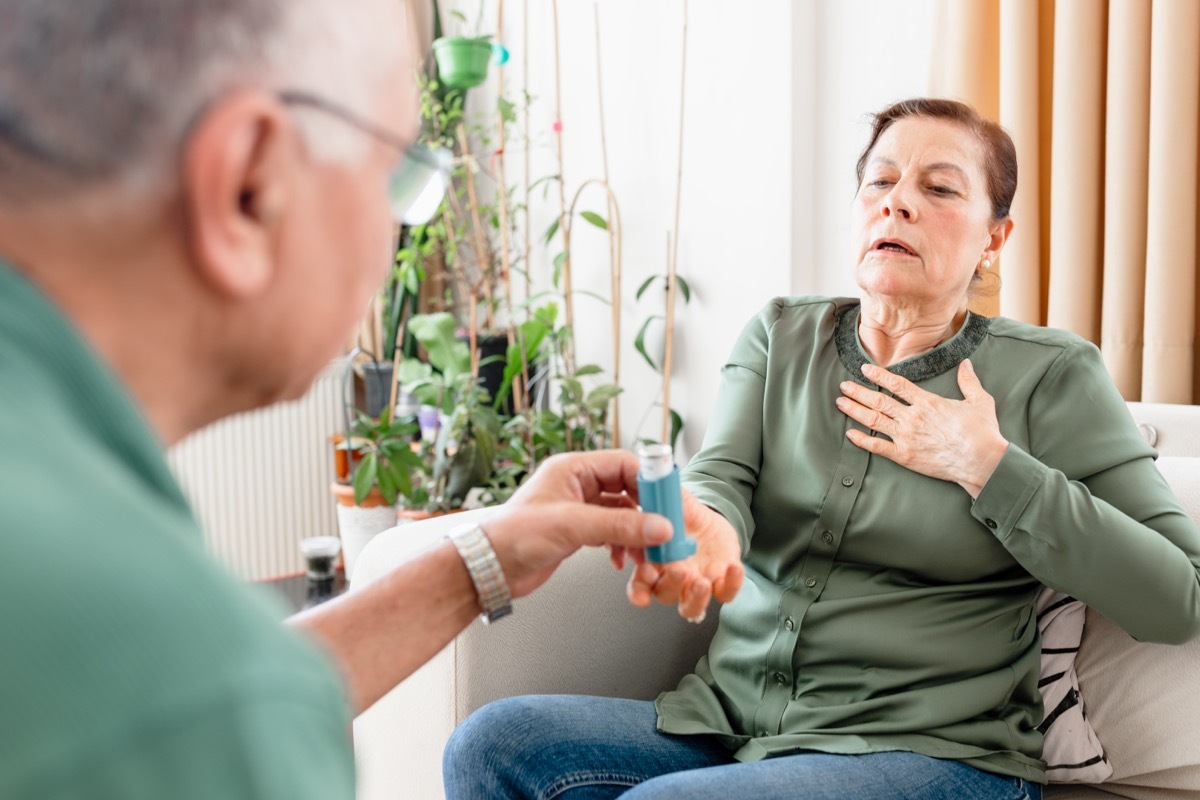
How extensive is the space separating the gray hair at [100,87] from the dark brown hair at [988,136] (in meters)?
1.24

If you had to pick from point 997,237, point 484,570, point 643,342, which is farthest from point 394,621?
point 643,342

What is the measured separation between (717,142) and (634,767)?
183 centimetres

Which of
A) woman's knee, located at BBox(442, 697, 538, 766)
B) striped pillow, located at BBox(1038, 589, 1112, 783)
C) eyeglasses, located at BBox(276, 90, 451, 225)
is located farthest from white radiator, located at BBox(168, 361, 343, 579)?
eyeglasses, located at BBox(276, 90, 451, 225)

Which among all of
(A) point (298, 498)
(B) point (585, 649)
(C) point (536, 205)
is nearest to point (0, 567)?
(B) point (585, 649)

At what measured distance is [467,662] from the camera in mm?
1423

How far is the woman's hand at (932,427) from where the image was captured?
129cm

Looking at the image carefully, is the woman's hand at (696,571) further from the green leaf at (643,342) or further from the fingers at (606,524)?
the green leaf at (643,342)

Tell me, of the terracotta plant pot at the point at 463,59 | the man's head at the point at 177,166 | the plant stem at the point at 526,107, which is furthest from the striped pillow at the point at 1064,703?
the terracotta plant pot at the point at 463,59

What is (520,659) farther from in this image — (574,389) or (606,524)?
(574,389)

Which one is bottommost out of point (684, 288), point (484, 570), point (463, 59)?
point (484, 570)

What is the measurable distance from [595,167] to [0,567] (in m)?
3.05

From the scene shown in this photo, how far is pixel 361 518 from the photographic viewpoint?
2.89 m

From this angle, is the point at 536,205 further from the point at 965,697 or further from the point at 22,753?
the point at 22,753

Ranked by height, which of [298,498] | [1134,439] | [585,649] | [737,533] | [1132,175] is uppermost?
[1132,175]
